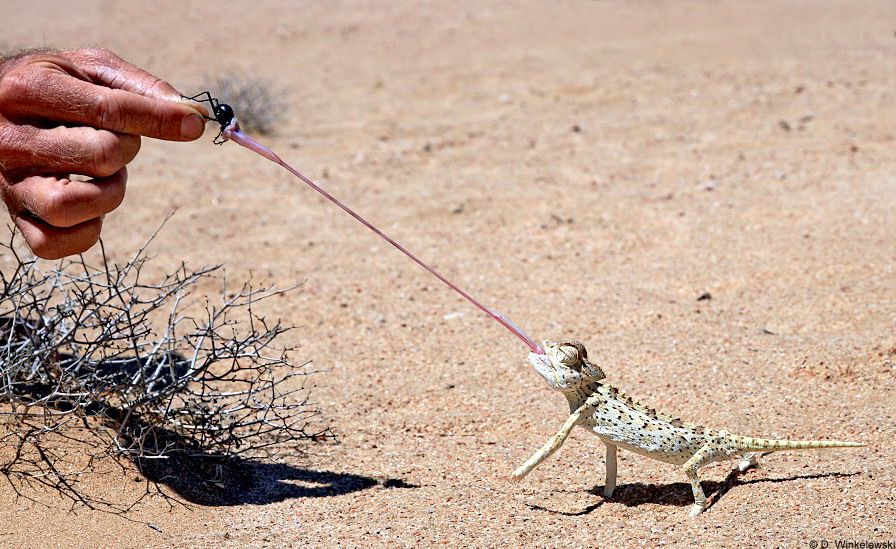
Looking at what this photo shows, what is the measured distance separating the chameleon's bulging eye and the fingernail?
55.0 inches

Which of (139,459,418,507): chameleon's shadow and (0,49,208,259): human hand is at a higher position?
(0,49,208,259): human hand

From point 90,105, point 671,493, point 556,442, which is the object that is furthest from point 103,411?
point 671,493

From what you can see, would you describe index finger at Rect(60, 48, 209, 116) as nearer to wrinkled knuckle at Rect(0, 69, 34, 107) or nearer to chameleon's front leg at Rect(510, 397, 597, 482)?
wrinkled knuckle at Rect(0, 69, 34, 107)

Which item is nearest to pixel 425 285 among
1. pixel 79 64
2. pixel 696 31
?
pixel 79 64

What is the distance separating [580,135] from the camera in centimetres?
943

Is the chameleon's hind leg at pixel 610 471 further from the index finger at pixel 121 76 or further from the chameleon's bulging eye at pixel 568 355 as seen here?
the index finger at pixel 121 76

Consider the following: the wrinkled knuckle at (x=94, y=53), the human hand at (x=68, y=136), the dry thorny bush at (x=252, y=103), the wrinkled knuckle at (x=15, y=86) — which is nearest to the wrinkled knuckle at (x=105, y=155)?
the human hand at (x=68, y=136)

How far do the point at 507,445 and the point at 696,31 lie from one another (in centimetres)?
1017

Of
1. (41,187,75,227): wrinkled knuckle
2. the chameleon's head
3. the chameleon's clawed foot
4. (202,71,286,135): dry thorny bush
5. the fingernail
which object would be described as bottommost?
the chameleon's clawed foot

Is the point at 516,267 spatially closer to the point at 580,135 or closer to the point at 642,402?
the point at 642,402

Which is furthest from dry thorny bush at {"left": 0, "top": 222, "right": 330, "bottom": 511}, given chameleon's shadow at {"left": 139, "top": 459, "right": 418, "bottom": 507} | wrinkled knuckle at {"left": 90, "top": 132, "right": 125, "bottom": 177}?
wrinkled knuckle at {"left": 90, "top": 132, "right": 125, "bottom": 177}

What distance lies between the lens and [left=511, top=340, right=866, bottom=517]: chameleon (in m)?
3.55

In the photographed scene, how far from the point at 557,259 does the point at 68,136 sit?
402 cm

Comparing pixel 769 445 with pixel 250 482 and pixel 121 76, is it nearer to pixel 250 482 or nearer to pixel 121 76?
pixel 250 482
